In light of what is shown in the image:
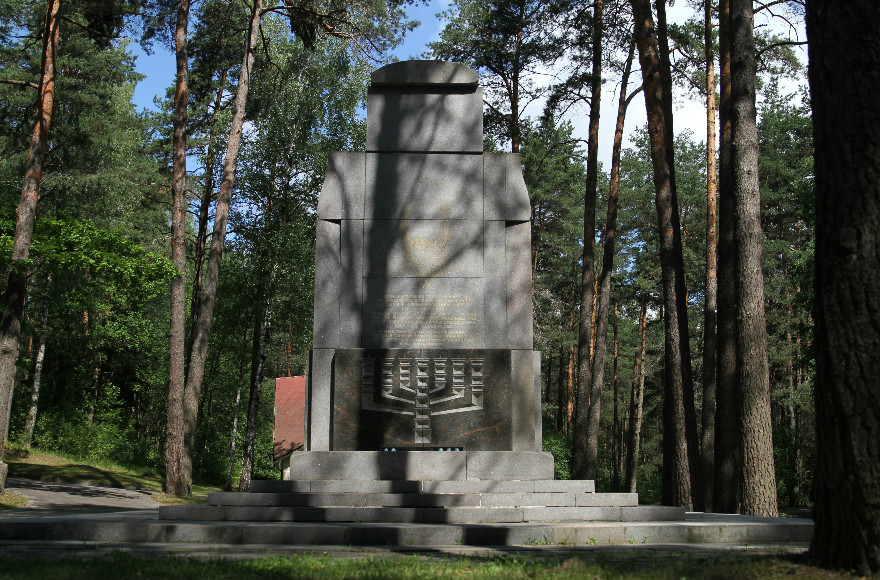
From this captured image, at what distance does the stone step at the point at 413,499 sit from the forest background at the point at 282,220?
371 cm

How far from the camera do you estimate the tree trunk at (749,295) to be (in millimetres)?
10695

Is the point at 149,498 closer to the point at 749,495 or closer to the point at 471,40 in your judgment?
the point at 749,495

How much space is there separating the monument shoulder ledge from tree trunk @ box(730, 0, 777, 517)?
4028 mm

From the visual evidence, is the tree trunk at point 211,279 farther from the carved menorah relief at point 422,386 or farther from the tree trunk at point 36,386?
the tree trunk at point 36,386

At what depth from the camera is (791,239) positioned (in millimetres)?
33375

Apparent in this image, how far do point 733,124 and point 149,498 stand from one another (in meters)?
14.2

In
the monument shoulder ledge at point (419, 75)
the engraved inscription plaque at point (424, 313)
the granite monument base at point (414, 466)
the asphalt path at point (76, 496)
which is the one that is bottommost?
the asphalt path at point (76, 496)

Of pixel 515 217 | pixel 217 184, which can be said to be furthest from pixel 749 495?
pixel 217 184

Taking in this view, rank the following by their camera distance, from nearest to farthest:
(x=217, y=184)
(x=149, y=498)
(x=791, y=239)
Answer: (x=149, y=498) < (x=217, y=184) < (x=791, y=239)

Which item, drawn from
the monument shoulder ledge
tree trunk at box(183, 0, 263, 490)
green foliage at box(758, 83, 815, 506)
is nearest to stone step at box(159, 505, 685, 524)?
the monument shoulder ledge

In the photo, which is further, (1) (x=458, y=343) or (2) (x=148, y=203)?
(2) (x=148, y=203)

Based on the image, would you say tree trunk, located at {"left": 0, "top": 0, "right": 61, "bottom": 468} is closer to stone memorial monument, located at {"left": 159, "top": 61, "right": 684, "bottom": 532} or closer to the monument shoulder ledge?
stone memorial monument, located at {"left": 159, "top": 61, "right": 684, "bottom": 532}

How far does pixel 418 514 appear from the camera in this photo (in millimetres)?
7520

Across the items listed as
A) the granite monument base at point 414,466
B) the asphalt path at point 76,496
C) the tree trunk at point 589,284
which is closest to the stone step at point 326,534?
the granite monument base at point 414,466
